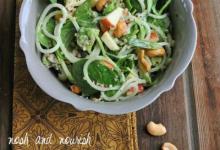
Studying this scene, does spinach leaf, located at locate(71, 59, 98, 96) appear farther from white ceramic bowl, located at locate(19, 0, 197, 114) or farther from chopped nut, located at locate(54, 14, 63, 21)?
chopped nut, located at locate(54, 14, 63, 21)

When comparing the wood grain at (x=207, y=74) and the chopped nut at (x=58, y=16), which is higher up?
the chopped nut at (x=58, y=16)

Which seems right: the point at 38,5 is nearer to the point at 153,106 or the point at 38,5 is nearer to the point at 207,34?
the point at 153,106

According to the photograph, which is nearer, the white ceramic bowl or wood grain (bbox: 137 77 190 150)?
the white ceramic bowl

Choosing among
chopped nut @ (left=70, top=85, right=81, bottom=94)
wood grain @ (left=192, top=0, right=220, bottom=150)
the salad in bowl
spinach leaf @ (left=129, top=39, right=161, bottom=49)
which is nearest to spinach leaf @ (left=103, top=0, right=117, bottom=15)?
the salad in bowl

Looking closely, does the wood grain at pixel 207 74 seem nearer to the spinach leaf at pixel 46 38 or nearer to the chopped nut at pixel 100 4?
the chopped nut at pixel 100 4

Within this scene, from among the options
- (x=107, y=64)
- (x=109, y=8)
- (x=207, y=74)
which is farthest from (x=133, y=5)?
(x=207, y=74)

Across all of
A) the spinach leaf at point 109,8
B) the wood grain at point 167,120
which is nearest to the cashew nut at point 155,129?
the wood grain at point 167,120

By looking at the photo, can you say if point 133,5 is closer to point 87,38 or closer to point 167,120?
point 87,38
